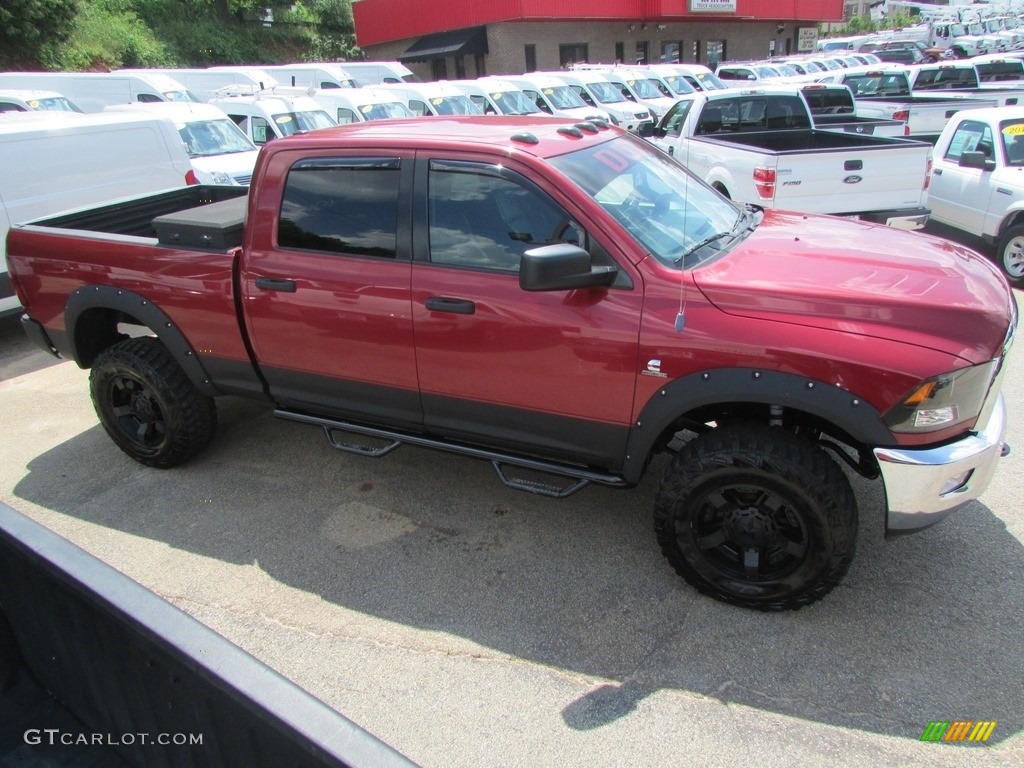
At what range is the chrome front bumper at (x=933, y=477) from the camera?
2.81 m

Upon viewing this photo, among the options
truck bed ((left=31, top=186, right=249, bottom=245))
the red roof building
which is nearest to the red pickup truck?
truck bed ((left=31, top=186, right=249, bottom=245))

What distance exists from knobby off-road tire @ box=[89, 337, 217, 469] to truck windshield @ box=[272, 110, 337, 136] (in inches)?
406

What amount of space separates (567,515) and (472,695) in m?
1.30

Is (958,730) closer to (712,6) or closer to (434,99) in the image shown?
(434,99)

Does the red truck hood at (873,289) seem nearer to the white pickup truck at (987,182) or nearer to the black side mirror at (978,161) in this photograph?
the white pickup truck at (987,182)

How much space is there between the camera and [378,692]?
2.93 metres

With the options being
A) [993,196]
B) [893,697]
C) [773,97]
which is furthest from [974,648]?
[773,97]

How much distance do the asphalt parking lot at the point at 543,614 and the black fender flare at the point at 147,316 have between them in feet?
2.19

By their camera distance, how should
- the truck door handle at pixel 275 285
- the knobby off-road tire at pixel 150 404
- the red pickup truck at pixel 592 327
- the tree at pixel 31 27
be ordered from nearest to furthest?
the red pickup truck at pixel 592 327
the truck door handle at pixel 275 285
the knobby off-road tire at pixel 150 404
the tree at pixel 31 27

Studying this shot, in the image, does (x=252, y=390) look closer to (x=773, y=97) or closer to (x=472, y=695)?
(x=472, y=695)

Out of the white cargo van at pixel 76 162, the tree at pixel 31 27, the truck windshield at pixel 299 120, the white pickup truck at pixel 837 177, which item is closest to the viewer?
the white cargo van at pixel 76 162

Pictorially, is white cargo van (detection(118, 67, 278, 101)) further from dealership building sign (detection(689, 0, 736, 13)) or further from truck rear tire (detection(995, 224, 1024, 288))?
dealership building sign (detection(689, 0, 736, 13))

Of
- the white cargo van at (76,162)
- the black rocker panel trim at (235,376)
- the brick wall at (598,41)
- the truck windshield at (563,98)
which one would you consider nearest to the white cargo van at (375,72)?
the truck windshield at (563,98)

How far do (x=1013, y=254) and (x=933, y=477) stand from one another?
5.97m
